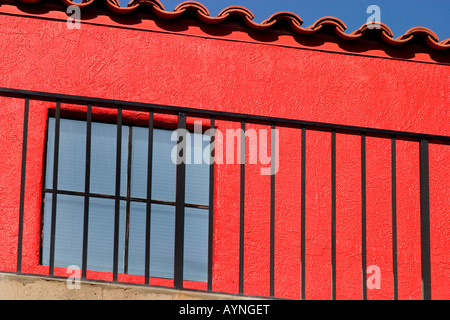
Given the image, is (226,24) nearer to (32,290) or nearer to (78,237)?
(78,237)

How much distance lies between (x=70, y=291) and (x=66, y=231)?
275 cm

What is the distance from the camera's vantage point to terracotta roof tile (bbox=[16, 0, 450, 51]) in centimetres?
834

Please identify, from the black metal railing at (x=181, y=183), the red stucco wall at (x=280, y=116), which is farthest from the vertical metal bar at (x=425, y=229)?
the red stucco wall at (x=280, y=116)

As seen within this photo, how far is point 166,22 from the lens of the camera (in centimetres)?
851

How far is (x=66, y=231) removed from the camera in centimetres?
780

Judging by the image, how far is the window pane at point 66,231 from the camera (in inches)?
303

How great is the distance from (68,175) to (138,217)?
57 cm

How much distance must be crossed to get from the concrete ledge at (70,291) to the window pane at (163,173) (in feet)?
9.54

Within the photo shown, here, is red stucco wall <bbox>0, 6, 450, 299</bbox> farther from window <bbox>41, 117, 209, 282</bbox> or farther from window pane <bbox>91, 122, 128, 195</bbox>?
window pane <bbox>91, 122, 128, 195</bbox>

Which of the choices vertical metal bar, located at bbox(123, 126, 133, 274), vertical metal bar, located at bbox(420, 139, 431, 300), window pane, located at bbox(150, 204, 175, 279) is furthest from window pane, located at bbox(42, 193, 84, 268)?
vertical metal bar, located at bbox(420, 139, 431, 300)

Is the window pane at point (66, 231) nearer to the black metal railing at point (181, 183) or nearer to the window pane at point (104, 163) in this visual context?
the window pane at point (104, 163)

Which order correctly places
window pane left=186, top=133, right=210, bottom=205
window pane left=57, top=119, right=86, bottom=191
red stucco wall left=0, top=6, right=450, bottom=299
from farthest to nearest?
window pane left=186, top=133, right=210, bottom=205
window pane left=57, top=119, right=86, bottom=191
red stucco wall left=0, top=6, right=450, bottom=299
